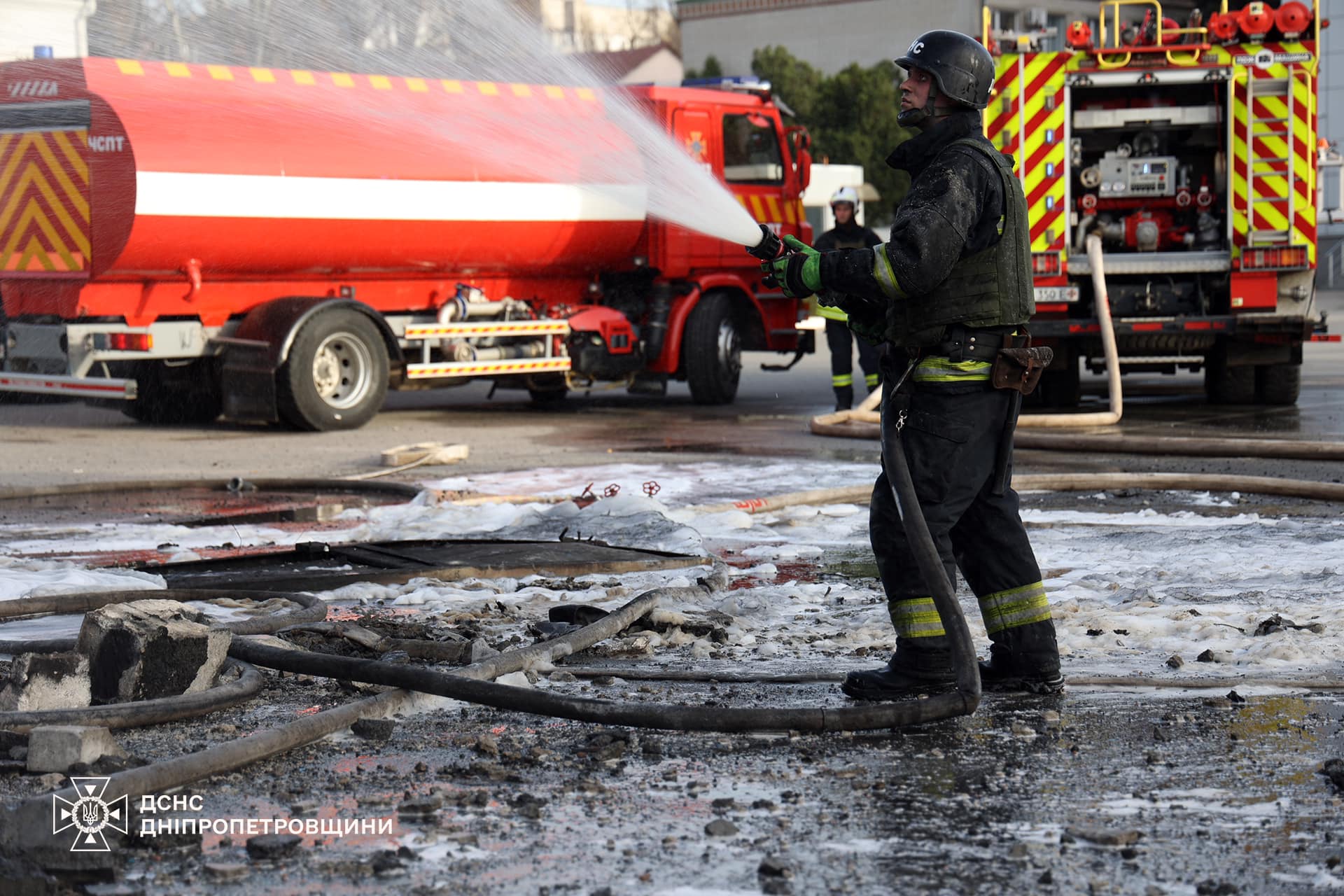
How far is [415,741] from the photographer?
4293 mm

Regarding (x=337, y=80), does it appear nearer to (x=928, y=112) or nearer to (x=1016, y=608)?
(x=928, y=112)

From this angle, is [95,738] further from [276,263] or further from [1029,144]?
[1029,144]

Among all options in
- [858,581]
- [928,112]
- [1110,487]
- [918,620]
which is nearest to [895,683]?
[918,620]

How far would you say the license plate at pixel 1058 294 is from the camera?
1341cm

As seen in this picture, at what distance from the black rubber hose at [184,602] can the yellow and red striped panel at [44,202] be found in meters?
6.88

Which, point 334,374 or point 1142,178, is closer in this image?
point 334,374

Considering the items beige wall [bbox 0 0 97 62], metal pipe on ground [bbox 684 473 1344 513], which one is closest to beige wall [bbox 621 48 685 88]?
beige wall [bbox 0 0 97 62]

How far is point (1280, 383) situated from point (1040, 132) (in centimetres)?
296

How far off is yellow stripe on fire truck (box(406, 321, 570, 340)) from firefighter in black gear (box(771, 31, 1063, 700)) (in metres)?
9.55

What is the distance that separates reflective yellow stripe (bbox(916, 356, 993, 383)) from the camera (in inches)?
186

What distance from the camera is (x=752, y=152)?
1603 cm

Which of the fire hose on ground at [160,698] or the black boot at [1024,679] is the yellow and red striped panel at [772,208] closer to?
the fire hose on ground at [160,698]

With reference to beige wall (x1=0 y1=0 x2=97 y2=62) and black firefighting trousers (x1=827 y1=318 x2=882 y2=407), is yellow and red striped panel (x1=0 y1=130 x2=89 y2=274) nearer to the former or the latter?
black firefighting trousers (x1=827 y1=318 x2=882 y2=407)

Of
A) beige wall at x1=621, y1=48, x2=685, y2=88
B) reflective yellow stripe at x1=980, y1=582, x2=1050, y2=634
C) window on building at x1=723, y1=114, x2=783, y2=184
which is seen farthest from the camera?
beige wall at x1=621, y1=48, x2=685, y2=88
